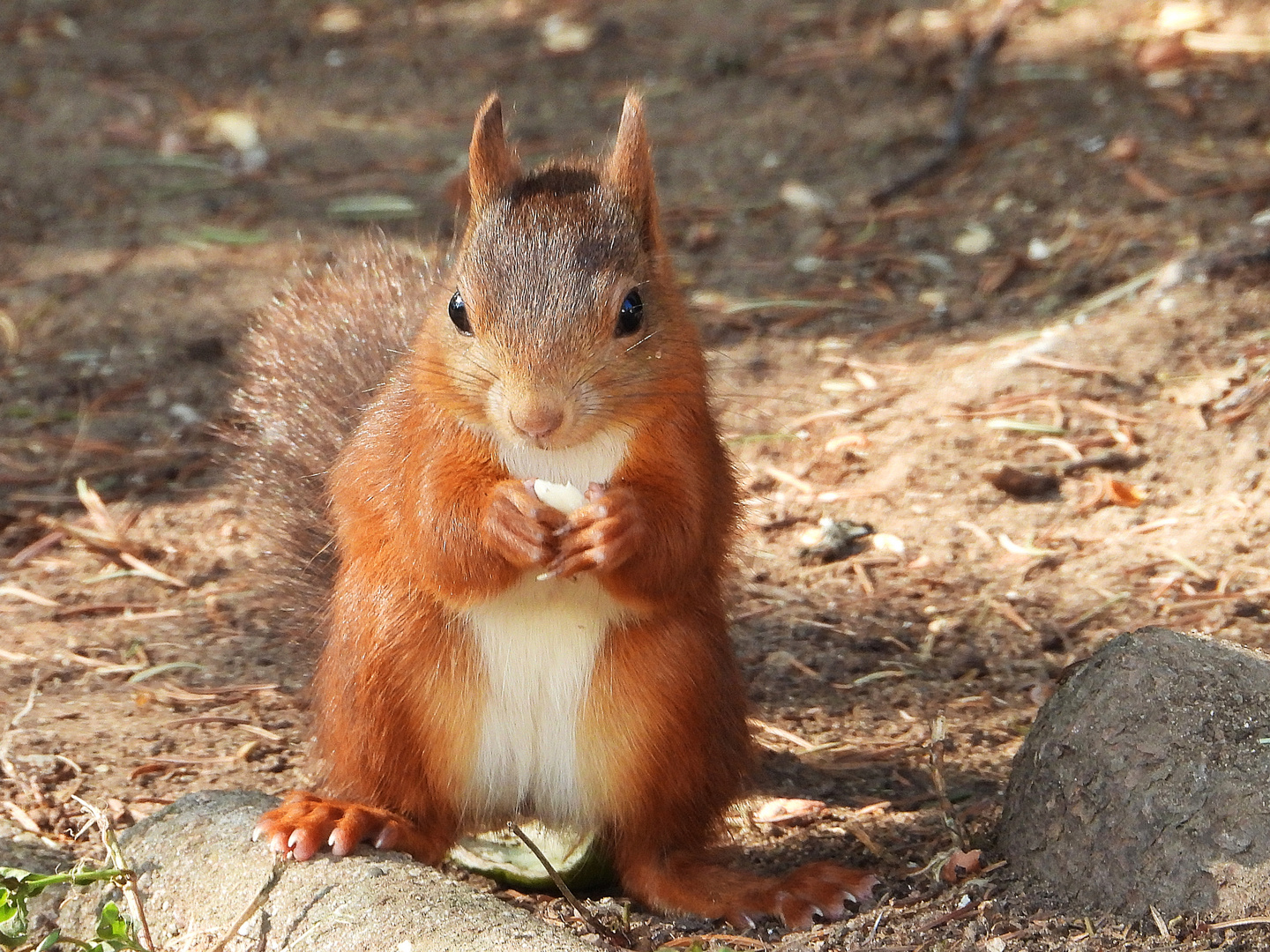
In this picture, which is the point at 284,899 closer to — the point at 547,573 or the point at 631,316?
the point at 547,573

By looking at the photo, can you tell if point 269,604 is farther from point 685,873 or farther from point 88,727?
point 685,873

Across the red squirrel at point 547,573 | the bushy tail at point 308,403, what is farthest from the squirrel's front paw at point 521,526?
the bushy tail at point 308,403

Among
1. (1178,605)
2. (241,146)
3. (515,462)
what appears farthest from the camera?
(241,146)

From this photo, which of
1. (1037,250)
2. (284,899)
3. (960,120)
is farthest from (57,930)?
(960,120)

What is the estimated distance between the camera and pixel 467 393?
194cm

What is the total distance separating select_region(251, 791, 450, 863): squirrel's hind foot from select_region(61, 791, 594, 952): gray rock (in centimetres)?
2

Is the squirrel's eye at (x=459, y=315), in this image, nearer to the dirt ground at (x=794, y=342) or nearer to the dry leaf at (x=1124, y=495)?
the dirt ground at (x=794, y=342)

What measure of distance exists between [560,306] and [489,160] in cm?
30

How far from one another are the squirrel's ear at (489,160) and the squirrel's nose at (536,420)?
39 cm

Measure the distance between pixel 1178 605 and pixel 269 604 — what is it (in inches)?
57.1

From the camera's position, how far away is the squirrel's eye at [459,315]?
6.46ft

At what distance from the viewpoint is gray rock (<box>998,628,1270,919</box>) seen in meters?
1.80

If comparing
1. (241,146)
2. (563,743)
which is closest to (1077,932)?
(563,743)

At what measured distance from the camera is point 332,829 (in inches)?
79.4
